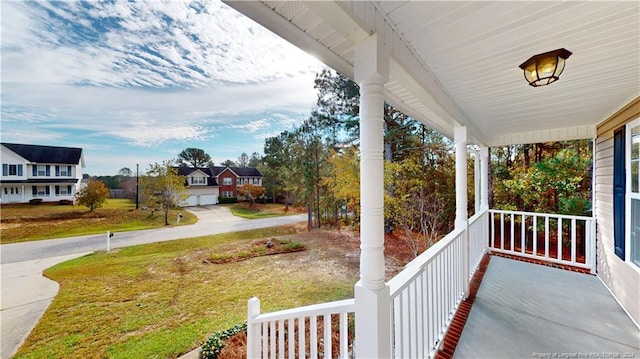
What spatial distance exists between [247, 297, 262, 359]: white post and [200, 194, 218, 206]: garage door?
11.5 m

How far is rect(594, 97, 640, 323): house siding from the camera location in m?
2.25

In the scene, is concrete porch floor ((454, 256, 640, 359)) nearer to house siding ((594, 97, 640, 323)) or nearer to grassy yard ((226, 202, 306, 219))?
house siding ((594, 97, 640, 323))

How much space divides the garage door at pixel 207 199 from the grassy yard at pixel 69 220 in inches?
82.7

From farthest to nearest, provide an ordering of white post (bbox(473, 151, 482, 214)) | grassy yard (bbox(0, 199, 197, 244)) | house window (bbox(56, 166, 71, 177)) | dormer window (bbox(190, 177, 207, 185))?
1. dormer window (bbox(190, 177, 207, 185))
2. house window (bbox(56, 166, 71, 177))
3. grassy yard (bbox(0, 199, 197, 244))
4. white post (bbox(473, 151, 482, 214))

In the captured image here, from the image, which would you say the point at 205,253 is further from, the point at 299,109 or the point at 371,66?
the point at 371,66

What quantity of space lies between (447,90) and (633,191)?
92.5 inches

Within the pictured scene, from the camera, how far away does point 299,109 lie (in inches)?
363

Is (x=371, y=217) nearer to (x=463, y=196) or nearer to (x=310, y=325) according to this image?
(x=310, y=325)

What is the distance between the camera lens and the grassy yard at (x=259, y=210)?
1188 centimetres

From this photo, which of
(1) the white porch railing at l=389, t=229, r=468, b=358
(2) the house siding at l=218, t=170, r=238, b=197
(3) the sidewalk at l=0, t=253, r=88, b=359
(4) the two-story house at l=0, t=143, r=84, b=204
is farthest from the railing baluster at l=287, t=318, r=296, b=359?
(2) the house siding at l=218, t=170, r=238, b=197

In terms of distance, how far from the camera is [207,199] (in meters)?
12.1

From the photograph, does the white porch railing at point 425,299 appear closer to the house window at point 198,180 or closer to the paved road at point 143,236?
the paved road at point 143,236

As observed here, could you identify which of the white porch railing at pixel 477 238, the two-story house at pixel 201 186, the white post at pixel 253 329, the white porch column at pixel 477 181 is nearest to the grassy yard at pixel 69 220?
the two-story house at pixel 201 186

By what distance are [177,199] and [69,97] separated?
4.78m
